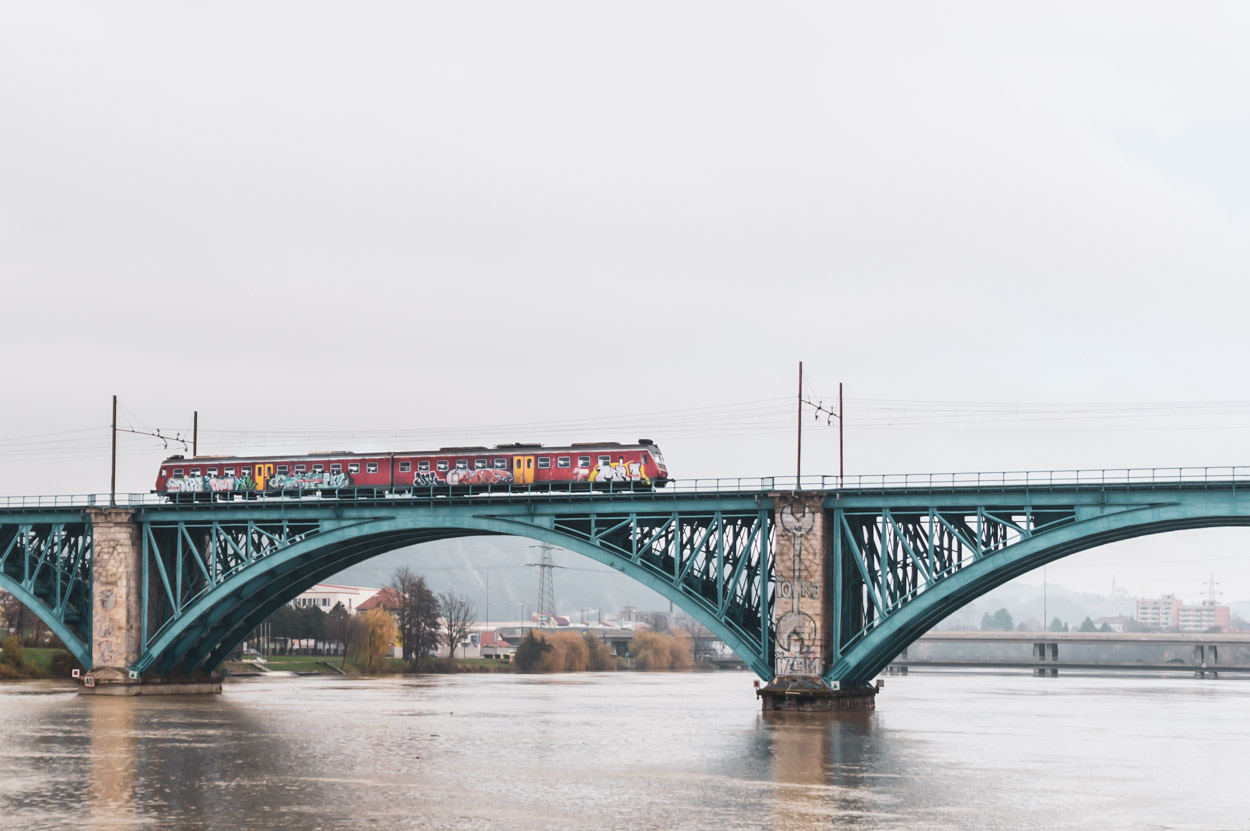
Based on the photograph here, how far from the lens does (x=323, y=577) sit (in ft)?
310

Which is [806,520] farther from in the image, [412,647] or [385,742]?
[412,647]

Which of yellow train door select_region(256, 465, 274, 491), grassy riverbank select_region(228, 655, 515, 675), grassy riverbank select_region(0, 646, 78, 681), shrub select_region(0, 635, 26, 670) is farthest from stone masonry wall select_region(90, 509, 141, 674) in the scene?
grassy riverbank select_region(228, 655, 515, 675)

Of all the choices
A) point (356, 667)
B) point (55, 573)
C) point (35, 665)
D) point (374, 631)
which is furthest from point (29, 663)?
point (356, 667)

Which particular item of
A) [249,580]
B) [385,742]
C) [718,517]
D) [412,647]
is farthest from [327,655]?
[385,742]

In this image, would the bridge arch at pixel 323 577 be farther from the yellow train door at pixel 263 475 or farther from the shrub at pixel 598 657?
the shrub at pixel 598 657

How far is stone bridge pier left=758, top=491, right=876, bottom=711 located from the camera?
236 feet

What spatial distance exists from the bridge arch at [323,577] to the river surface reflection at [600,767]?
17.2ft

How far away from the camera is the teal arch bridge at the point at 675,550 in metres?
69.4

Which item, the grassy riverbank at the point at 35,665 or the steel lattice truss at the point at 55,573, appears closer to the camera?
the steel lattice truss at the point at 55,573

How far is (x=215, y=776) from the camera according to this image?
4347 cm

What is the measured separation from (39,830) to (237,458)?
60.5m

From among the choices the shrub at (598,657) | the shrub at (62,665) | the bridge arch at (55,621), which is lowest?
the shrub at (598,657)

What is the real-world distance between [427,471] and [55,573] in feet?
91.5

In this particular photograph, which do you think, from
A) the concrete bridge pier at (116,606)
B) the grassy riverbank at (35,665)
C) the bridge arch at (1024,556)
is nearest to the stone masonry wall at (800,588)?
the bridge arch at (1024,556)
